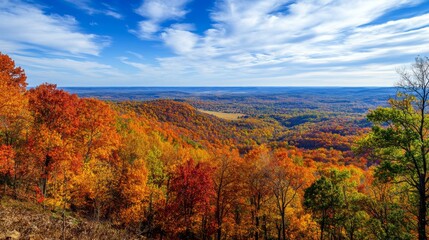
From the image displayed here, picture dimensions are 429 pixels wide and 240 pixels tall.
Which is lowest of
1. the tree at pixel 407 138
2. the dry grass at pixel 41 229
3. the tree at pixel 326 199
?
the tree at pixel 326 199

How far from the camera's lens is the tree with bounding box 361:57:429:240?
14219 millimetres

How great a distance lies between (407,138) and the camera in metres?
14.5

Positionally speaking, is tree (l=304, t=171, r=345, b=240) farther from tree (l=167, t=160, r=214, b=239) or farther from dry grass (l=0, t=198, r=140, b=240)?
dry grass (l=0, t=198, r=140, b=240)

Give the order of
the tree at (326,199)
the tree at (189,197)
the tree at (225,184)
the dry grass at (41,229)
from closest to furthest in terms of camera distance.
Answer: the dry grass at (41,229) → the tree at (326,199) → the tree at (189,197) → the tree at (225,184)

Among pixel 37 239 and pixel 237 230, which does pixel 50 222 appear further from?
pixel 237 230

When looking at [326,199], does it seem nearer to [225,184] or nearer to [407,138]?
[225,184]

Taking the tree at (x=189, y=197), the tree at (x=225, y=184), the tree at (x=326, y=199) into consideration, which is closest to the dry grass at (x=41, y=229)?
the tree at (x=189, y=197)

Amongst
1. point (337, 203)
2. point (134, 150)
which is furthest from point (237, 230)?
point (134, 150)

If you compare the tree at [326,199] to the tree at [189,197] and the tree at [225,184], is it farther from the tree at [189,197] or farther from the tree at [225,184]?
the tree at [189,197]

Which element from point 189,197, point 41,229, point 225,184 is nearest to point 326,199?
point 225,184

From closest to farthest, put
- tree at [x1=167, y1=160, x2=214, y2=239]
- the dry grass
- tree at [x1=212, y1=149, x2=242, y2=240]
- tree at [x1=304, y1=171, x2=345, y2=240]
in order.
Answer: the dry grass → tree at [x1=304, y1=171, x2=345, y2=240] → tree at [x1=167, y1=160, x2=214, y2=239] → tree at [x1=212, y1=149, x2=242, y2=240]

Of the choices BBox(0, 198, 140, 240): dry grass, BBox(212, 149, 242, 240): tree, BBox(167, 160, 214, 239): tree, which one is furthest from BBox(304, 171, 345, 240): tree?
BBox(0, 198, 140, 240): dry grass

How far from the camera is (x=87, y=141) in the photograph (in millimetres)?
30922

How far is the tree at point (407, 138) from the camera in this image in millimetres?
14219
